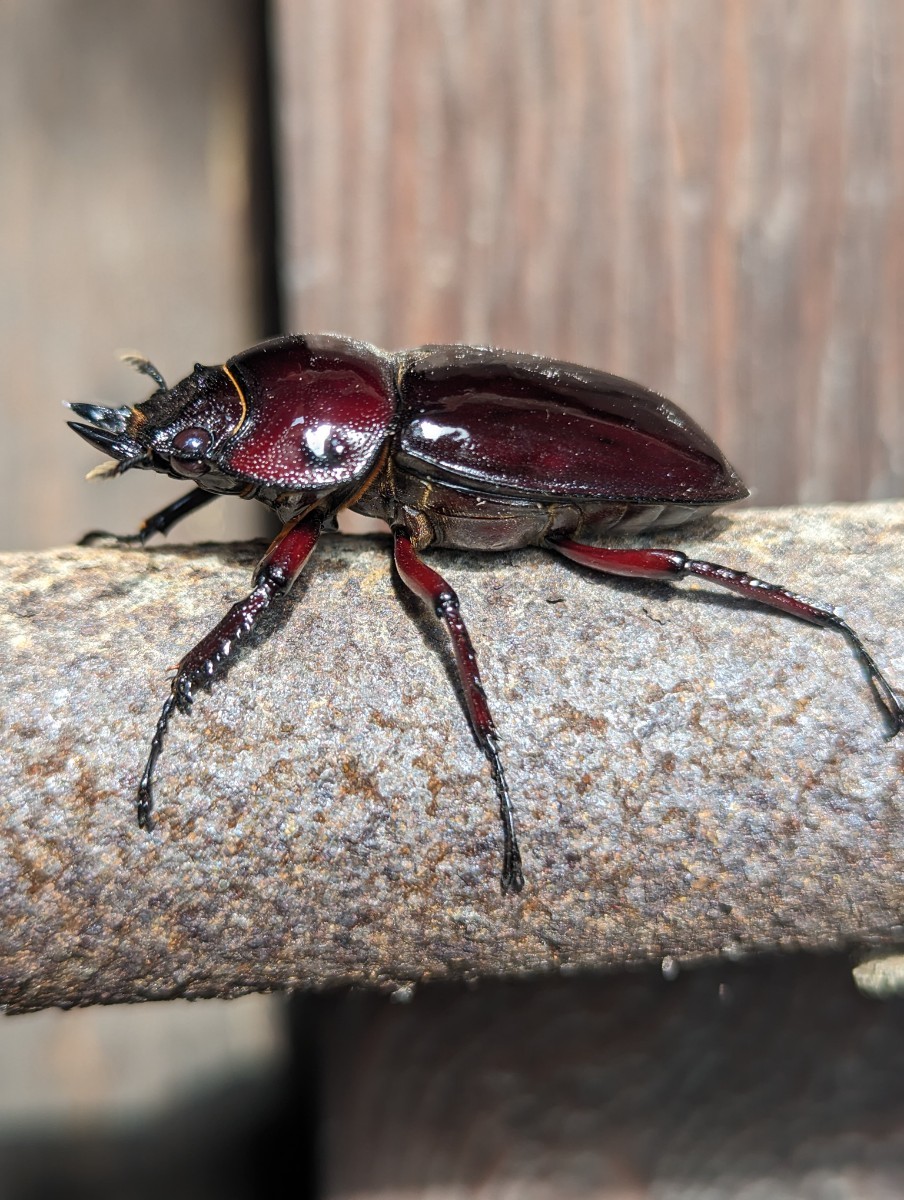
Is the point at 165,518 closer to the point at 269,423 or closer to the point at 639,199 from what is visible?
the point at 269,423

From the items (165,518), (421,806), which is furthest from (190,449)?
(421,806)

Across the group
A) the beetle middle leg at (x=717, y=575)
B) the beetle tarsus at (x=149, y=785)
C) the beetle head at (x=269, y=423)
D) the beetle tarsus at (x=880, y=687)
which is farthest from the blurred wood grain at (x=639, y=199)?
the beetle tarsus at (x=149, y=785)

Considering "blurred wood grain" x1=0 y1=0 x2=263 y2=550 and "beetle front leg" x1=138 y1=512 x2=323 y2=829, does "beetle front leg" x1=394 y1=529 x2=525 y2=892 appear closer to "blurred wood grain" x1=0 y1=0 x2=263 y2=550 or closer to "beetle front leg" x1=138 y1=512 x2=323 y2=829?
"beetle front leg" x1=138 y1=512 x2=323 y2=829

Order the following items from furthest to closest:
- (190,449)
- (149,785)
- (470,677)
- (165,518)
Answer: (165,518)
(190,449)
(470,677)
(149,785)

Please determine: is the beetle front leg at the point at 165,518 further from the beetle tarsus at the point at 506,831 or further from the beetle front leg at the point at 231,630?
the beetle tarsus at the point at 506,831

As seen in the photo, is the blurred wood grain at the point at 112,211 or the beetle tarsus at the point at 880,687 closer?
the beetle tarsus at the point at 880,687

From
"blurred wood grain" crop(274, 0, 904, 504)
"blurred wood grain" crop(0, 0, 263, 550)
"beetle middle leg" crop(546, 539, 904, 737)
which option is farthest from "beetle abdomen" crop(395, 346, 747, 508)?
"blurred wood grain" crop(0, 0, 263, 550)
